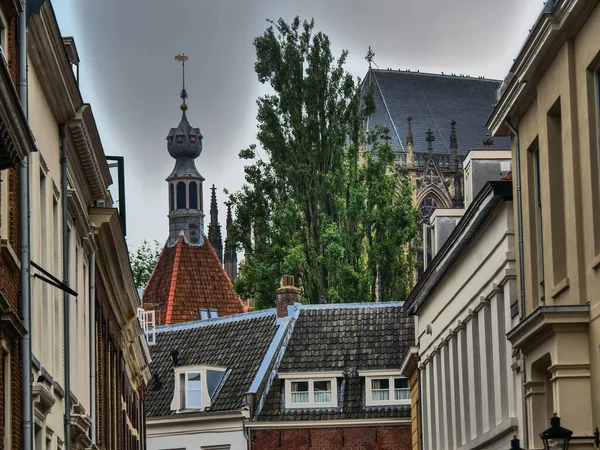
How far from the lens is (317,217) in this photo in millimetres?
60875

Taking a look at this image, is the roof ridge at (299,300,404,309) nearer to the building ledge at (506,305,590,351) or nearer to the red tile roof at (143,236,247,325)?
the red tile roof at (143,236,247,325)

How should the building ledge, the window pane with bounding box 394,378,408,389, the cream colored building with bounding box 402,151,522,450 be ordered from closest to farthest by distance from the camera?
the building ledge, the cream colored building with bounding box 402,151,522,450, the window pane with bounding box 394,378,408,389

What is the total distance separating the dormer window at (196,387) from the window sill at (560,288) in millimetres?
34646

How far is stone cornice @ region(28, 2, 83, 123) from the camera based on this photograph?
18172mm

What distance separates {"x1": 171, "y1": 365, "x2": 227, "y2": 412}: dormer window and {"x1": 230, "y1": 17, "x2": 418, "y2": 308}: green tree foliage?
623 cm

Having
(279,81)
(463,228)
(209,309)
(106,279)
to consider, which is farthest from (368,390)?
(209,309)

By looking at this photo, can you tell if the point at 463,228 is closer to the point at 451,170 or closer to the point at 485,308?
the point at 485,308

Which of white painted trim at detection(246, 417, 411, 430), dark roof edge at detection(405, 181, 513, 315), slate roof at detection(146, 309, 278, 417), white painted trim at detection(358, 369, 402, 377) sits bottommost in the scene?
white painted trim at detection(246, 417, 411, 430)

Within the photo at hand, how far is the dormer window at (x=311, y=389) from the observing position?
50156 mm

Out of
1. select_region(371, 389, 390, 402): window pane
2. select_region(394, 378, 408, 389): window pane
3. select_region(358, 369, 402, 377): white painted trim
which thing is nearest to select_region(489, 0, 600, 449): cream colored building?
select_region(371, 389, 390, 402): window pane

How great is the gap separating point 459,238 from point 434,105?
7975 centimetres

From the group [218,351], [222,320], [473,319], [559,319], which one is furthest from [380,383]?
[559,319]

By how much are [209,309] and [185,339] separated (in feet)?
68.2

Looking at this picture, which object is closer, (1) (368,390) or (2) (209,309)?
(1) (368,390)
